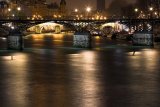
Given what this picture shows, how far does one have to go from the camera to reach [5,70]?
41344 mm

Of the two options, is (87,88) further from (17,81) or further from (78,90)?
(17,81)

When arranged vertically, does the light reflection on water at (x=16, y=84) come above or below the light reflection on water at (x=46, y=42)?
below

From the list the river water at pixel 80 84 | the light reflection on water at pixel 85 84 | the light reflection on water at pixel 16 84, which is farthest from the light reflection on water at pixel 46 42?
the light reflection on water at pixel 16 84

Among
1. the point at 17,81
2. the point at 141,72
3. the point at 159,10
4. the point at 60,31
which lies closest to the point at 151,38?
the point at 141,72

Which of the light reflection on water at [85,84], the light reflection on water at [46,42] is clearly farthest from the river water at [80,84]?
the light reflection on water at [46,42]

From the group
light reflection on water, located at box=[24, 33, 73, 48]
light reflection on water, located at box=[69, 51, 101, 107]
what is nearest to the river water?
light reflection on water, located at box=[69, 51, 101, 107]

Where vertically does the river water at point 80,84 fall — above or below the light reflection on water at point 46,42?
below

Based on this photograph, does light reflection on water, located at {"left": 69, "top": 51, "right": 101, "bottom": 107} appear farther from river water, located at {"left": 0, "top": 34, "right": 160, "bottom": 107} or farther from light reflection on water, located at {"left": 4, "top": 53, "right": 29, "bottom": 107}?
light reflection on water, located at {"left": 4, "top": 53, "right": 29, "bottom": 107}

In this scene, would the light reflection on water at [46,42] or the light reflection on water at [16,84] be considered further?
the light reflection on water at [46,42]

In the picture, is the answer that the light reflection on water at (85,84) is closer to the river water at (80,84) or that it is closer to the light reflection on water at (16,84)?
the river water at (80,84)

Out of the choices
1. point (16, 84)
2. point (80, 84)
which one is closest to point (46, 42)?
point (16, 84)

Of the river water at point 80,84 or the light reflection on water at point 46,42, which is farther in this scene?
the light reflection on water at point 46,42

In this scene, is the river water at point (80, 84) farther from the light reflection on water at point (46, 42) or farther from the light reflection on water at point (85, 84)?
the light reflection on water at point (46, 42)

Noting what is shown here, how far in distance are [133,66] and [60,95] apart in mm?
17972
